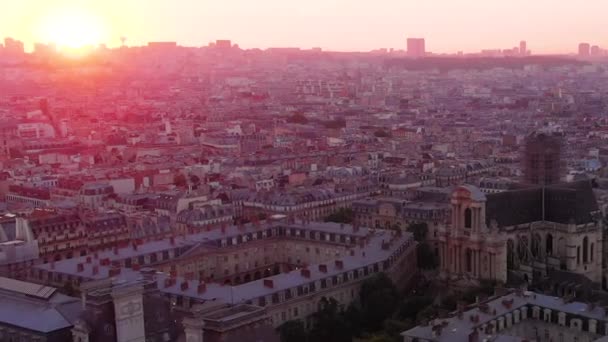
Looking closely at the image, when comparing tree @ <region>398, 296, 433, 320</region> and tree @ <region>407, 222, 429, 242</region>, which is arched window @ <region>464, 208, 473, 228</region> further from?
tree @ <region>407, 222, 429, 242</region>

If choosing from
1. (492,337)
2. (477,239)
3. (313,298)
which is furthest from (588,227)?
(492,337)

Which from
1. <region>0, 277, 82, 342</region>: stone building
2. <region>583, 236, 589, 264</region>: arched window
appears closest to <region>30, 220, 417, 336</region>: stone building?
<region>0, 277, 82, 342</region>: stone building

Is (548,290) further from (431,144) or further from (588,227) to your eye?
(431,144)

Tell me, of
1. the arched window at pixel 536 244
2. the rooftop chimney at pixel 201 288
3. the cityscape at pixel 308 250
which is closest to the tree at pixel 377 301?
the cityscape at pixel 308 250

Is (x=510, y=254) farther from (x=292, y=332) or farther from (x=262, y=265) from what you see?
(x=292, y=332)

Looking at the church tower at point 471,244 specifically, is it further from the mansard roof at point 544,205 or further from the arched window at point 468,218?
the mansard roof at point 544,205

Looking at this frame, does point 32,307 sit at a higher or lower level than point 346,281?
higher
